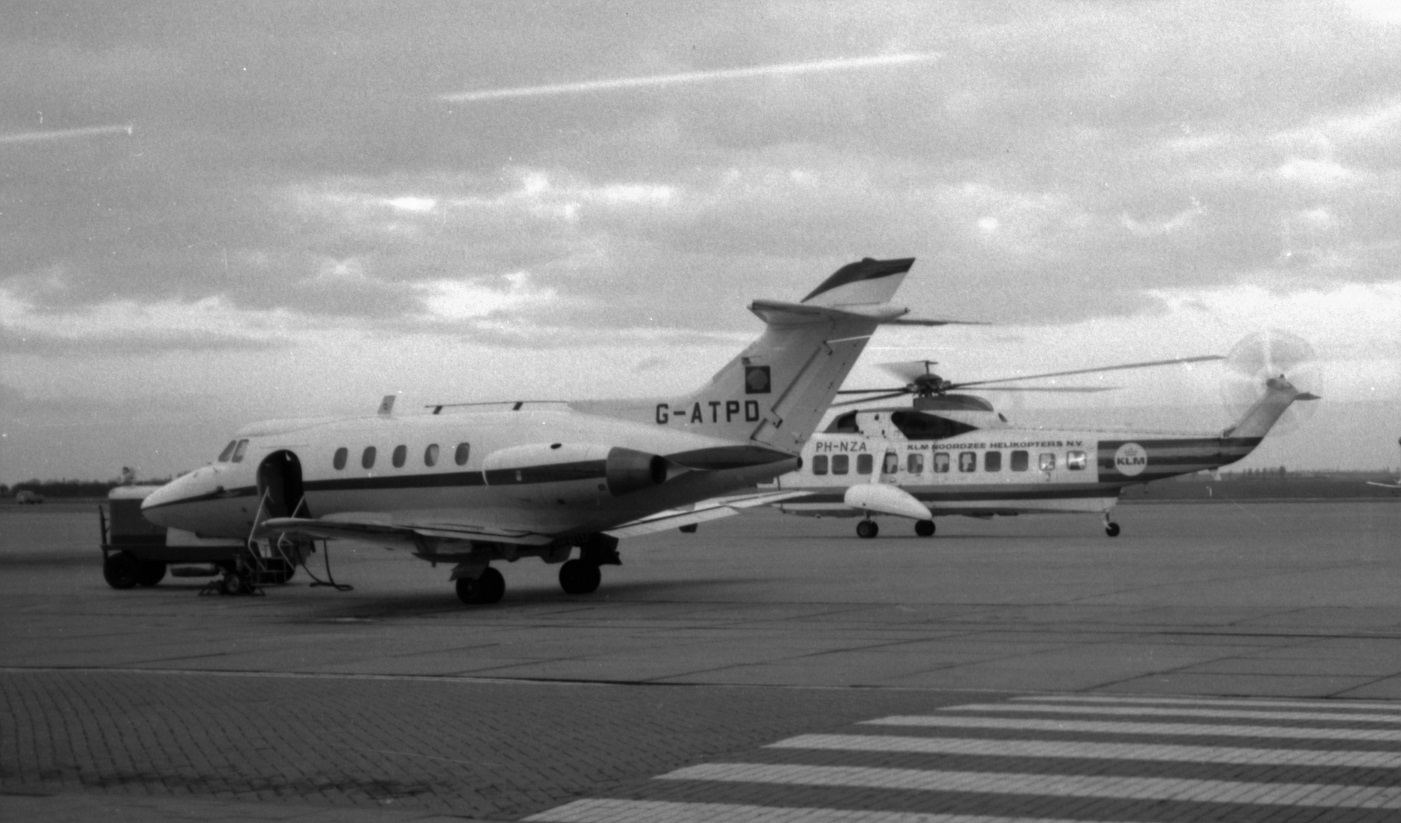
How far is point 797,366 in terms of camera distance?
2606 centimetres

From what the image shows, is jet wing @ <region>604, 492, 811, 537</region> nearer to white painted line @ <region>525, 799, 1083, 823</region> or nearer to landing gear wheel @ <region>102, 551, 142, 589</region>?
landing gear wheel @ <region>102, 551, 142, 589</region>

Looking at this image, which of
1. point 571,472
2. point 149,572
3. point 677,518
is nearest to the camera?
point 571,472

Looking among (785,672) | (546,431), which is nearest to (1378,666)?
(785,672)

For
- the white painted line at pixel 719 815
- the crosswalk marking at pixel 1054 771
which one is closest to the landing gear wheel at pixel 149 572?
the crosswalk marking at pixel 1054 771

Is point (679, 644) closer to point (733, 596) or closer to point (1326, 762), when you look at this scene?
point (733, 596)

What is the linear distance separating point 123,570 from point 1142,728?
89.4 feet

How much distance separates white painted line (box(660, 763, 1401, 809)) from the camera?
840 centimetres

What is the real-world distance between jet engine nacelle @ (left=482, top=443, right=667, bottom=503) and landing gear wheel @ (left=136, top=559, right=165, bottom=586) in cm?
1088

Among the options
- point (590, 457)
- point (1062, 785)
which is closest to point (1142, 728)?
point (1062, 785)

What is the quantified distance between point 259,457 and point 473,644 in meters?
12.4

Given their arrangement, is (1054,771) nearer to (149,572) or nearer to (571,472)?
(571,472)

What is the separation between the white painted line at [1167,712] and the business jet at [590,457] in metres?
13.0

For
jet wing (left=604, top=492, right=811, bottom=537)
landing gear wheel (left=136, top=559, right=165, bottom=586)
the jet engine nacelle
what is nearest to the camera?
the jet engine nacelle

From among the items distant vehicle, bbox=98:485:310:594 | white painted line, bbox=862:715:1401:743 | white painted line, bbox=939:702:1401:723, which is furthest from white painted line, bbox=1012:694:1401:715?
distant vehicle, bbox=98:485:310:594
